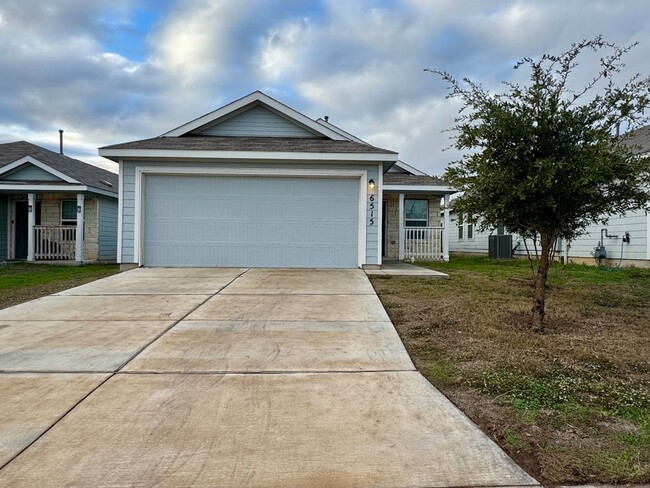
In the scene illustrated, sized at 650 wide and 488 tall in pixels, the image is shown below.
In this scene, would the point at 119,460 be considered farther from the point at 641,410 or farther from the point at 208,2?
the point at 208,2

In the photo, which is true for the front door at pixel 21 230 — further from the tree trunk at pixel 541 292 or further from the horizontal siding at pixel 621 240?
the horizontal siding at pixel 621 240

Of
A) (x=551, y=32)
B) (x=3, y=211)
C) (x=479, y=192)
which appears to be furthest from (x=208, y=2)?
(x=3, y=211)

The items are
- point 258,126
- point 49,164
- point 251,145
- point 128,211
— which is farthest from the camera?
point 49,164

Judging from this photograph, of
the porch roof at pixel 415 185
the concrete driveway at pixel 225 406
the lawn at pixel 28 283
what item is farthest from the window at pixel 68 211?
the porch roof at pixel 415 185

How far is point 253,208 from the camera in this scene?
10.4 metres

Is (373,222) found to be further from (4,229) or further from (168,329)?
(4,229)

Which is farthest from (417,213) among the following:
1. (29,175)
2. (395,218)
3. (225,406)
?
(225,406)

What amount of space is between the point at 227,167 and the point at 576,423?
29.4ft

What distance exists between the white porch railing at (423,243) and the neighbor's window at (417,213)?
101 centimetres

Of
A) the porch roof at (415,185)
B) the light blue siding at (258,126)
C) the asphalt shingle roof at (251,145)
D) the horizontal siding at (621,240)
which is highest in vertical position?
the light blue siding at (258,126)

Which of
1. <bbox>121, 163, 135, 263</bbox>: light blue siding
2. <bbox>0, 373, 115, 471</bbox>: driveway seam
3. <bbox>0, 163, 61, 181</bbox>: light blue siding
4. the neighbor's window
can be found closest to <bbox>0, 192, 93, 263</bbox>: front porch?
<bbox>0, 163, 61, 181</bbox>: light blue siding

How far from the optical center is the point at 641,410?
2.97 metres

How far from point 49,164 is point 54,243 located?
2.64m

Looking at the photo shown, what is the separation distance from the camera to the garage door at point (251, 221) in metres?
10.4
